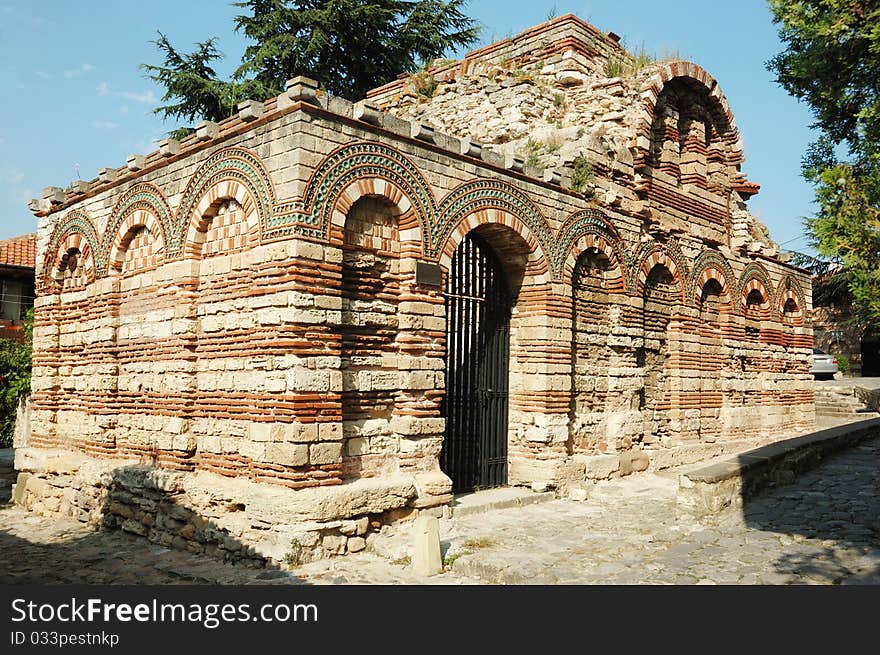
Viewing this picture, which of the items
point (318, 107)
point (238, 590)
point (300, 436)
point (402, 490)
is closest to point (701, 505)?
point (402, 490)

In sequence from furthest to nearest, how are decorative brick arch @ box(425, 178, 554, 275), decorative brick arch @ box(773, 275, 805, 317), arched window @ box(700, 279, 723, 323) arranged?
decorative brick arch @ box(773, 275, 805, 317), arched window @ box(700, 279, 723, 323), decorative brick arch @ box(425, 178, 554, 275)

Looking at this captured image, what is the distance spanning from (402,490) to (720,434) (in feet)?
25.2

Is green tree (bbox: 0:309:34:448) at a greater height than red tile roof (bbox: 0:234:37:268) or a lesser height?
lesser

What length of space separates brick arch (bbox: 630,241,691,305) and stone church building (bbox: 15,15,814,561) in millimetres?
49

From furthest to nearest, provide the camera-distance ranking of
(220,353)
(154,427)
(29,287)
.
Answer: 1. (29,287)
2. (154,427)
3. (220,353)

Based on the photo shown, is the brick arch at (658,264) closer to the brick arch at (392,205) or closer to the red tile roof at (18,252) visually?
the brick arch at (392,205)

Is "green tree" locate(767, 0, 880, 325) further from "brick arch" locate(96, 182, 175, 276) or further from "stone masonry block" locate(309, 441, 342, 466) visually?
"brick arch" locate(96, 182, 175, 276)

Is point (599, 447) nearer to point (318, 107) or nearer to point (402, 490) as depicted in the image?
point (402, 490)

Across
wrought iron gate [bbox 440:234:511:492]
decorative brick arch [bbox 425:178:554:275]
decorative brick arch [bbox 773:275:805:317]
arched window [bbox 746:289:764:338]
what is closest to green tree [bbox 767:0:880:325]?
decorative brick arch [bbox 425:178:554:275]

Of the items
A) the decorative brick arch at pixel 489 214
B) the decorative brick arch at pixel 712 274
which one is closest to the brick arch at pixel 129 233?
the decorative brick arch at pixel 489 214

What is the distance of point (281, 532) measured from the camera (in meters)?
6.43

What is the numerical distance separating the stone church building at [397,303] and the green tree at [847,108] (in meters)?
3.41

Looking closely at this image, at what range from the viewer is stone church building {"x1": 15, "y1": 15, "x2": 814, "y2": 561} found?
6840 millimetres

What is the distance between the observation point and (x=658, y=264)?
11336 millimetres
